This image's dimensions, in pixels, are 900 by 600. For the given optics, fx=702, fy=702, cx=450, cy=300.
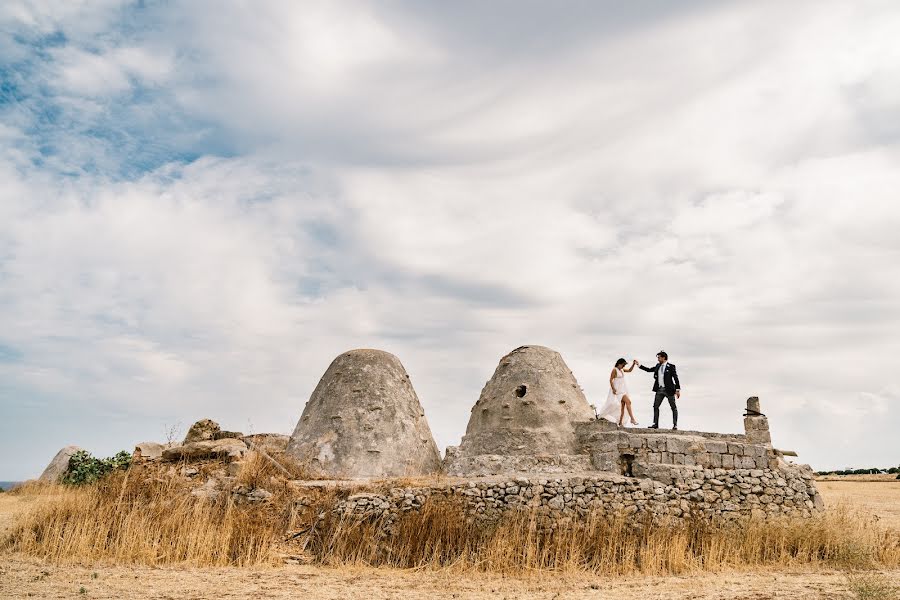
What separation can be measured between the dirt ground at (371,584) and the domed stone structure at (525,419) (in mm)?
4092

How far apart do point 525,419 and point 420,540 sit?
4658 mm

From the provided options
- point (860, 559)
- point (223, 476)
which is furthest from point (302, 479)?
point (860, 559)

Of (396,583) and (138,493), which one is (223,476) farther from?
(396,583)

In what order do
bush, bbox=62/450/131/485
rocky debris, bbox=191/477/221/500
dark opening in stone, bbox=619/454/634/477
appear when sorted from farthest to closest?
bush, bbox=62/450/131/485 → dark opening in stone, bbox=619/454/634/477 → rocky debris, bbox=191/477/221/500

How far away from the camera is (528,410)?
1323 cm

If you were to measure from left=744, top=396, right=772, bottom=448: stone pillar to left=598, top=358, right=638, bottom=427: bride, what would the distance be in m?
2.07

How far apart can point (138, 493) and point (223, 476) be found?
1204 millimetres

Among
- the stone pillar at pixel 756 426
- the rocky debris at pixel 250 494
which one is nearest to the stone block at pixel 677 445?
the stone pillar at pixel 756 426

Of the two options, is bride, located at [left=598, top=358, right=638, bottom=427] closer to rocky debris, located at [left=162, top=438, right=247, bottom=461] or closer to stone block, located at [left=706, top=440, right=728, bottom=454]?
stone block, located at [left=706, top=440, right=728, bottom=454]

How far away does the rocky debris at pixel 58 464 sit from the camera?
1970 centimetres

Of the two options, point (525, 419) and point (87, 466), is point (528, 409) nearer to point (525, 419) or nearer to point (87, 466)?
point (525, 419)

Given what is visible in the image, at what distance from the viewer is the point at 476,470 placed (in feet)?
40.3

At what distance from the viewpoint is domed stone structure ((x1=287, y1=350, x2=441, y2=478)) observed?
1234 centimetres

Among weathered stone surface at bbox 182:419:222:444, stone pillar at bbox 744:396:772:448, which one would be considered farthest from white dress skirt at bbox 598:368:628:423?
weathered stone surface at bbox 182:419:222:444
